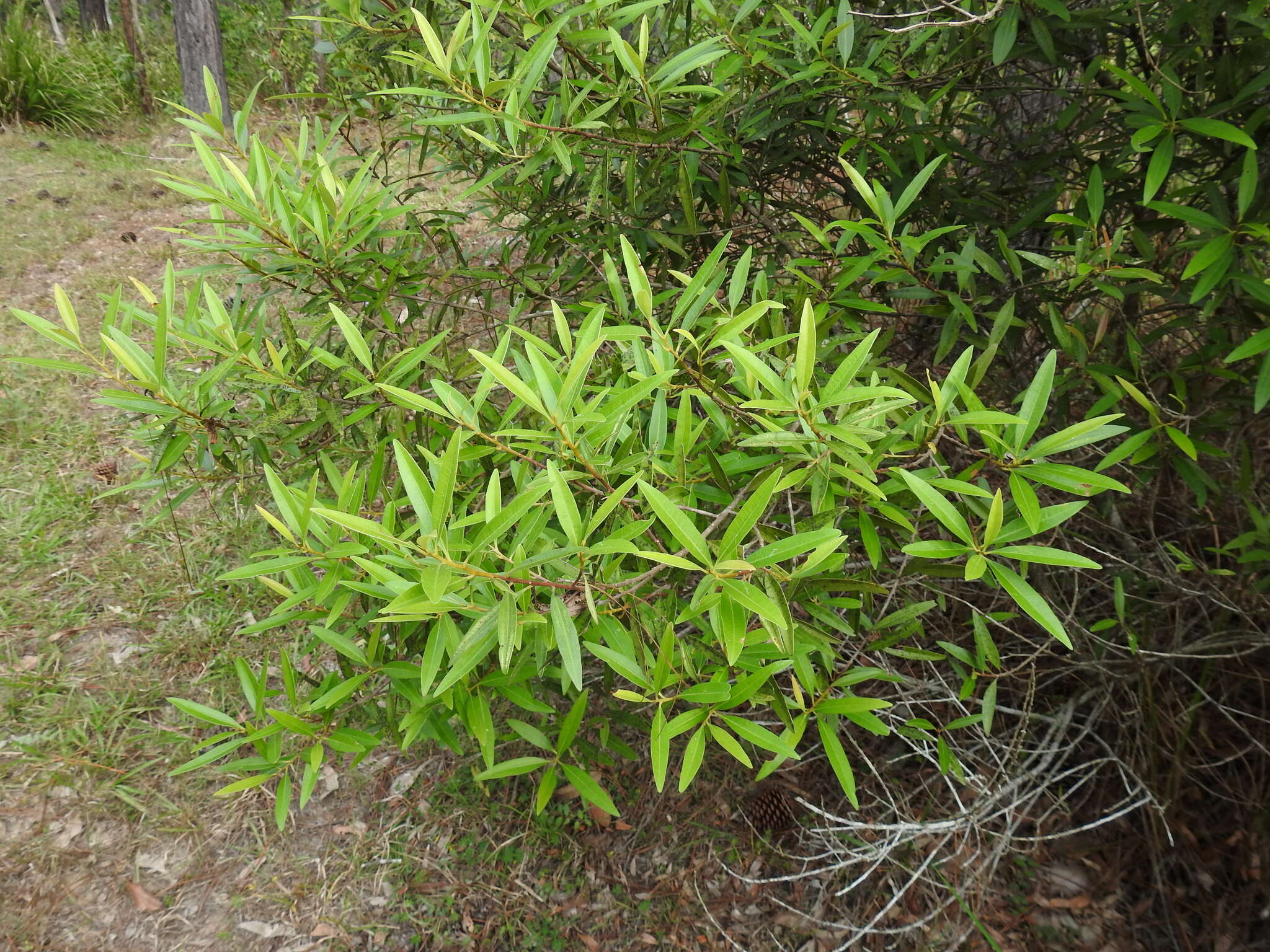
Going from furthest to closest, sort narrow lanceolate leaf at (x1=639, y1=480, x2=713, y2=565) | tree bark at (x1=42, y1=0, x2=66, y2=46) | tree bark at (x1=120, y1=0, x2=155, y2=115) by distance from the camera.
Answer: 1. tree bark at (x1=42, y1=0, x2=66, y2=46)
2. tree bark at (x1=120, y1=0, x2=155, y2=115)
3. narrow lanceolate leaf at (x1=639, y1=480, x2=713, y2=565)

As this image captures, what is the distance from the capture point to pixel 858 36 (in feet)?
5.56

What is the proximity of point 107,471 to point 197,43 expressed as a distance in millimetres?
5118

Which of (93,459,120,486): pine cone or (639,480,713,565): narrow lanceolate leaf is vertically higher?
(639,480,713,565): narrow lanceolate leaf

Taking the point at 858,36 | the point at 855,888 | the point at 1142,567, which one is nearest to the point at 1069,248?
the point at 858,36

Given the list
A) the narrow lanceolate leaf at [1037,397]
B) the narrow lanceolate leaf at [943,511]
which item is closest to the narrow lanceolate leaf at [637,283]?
the narrow lanceolate leaf at [943,511]

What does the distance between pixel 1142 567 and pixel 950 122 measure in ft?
3.79

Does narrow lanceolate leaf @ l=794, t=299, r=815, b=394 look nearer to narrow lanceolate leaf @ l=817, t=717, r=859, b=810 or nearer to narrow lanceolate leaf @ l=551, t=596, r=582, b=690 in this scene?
narrow lanceolate leaf @ l=551, t=596, r=582, b=690

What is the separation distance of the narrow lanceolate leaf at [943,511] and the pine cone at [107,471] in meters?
3.54

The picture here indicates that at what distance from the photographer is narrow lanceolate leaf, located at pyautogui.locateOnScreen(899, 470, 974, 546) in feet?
3.53

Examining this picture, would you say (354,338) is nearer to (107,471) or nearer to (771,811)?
(771,811)

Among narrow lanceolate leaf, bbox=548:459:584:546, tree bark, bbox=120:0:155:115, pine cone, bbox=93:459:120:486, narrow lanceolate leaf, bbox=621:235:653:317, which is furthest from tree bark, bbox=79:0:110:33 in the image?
narrow lanceolate leaf, bbox=548:459:584:546

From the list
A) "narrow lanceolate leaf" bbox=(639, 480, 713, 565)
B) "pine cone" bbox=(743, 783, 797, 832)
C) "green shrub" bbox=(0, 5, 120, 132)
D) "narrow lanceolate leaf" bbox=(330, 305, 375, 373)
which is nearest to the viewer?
"narrow lanceolate leaf" bbox=(639, 480, 713, 565)

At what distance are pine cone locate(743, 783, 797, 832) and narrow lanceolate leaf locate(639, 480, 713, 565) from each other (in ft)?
5.59

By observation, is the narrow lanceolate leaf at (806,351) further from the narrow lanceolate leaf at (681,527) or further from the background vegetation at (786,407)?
the narrow lanceolate leaf at (681,527)
